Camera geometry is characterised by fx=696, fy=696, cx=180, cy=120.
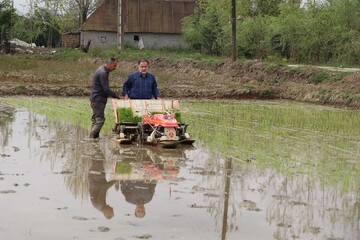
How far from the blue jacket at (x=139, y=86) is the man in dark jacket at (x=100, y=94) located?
33 cm

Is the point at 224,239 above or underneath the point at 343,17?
underneath

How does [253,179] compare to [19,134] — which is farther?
[19,134]

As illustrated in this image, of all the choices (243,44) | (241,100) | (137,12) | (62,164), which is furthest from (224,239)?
(137,12)

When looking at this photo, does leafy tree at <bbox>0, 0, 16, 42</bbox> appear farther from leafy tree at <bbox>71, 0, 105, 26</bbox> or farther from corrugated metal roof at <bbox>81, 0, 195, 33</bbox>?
leafy tree at <bbox>71, 0, 105, 26</bbox>

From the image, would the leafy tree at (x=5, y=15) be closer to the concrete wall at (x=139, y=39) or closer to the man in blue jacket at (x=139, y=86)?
the concrete wall at (x=139, y=39)

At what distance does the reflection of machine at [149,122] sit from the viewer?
1307 cm

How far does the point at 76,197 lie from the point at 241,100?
1661cm

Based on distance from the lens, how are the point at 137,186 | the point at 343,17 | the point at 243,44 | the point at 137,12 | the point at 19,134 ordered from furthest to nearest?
the point at 137,12 → the point at 243,44 → the point at 343,17 → the point at 19,134 → the point at 137,186

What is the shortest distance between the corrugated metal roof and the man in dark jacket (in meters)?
43.3

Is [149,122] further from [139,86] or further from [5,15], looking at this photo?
[5,15]

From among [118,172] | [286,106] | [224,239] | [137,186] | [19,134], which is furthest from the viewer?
[286,106]

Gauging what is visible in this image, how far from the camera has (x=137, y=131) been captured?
538 inches

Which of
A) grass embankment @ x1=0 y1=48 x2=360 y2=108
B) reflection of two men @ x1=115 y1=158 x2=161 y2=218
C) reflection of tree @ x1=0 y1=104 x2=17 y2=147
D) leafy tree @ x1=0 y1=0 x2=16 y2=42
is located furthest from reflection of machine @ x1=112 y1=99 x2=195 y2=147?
leafy tree @ x1=0 y1=0 x2=16 y2=42

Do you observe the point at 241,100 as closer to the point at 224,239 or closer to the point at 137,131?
the point at 137,131
